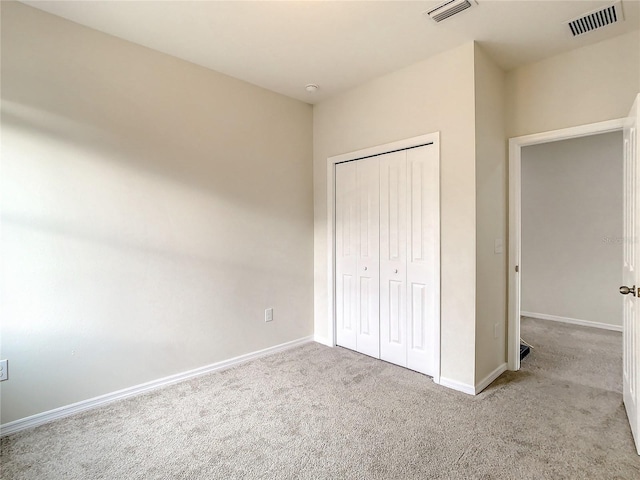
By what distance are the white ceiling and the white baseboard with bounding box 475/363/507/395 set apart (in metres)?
2.62

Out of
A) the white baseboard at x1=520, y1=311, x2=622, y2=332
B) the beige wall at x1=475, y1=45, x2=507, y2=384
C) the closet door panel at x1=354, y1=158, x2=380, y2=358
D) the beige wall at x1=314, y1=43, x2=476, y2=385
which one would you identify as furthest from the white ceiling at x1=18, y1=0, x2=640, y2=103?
the white baseboard at x1=520, y1=311, x2=622, y2=332

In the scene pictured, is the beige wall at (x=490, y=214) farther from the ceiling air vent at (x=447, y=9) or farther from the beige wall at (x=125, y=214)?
the beige wall at (x=125, y=214)

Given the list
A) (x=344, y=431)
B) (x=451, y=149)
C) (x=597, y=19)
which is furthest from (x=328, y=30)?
(x=344, y=431)

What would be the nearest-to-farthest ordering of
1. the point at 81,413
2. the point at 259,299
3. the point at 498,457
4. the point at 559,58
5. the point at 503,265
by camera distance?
the point at 498,457
the point at 81,413
the point at 559,58
the point at 503,265
the point at 259,299

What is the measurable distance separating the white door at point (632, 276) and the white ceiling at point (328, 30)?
2.87 ft

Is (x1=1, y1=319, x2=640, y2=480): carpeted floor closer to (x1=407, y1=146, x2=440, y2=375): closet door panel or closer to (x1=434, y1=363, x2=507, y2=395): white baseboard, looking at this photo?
(x1=434, y1=363, x2=507, y2=395): white baseboard

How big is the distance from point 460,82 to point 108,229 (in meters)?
2.87

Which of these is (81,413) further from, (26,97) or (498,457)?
(498,457)

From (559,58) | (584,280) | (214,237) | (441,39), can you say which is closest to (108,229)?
(214,237)

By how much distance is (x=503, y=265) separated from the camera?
2.89 metres

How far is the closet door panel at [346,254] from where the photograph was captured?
11.2 ft

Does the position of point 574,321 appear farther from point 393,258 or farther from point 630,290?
point 393,258


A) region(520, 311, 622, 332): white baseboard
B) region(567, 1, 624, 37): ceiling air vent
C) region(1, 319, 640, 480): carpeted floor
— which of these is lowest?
region(1, 319, 640, 480): carpeted floor

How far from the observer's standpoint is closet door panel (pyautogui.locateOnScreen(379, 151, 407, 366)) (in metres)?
2.99
